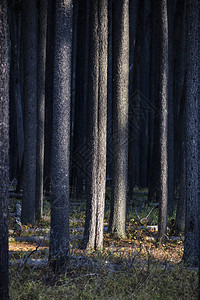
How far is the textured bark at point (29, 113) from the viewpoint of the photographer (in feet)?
33.8

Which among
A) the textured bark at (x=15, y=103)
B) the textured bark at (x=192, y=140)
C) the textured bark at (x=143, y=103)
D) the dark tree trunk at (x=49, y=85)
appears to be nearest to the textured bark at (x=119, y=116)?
the textured bark at (x=192, y=140)

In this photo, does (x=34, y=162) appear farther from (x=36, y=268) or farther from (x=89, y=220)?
(x=36, y=268)

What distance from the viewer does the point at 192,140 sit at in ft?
24.8

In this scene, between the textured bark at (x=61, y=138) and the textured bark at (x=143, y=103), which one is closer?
the textured bark at (x=61, y=138)

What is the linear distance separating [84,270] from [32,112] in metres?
5.37

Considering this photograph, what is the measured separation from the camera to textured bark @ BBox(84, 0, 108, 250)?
8047 millimetres

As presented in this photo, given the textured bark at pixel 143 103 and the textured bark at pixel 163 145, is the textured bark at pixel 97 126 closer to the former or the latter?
the textured bark at pixel 163 145

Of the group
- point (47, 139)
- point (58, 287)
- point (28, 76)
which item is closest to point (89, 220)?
point (58, 287)

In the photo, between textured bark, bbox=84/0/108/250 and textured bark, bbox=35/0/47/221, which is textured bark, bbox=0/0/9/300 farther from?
textured bark, bbox=35/0/47/221

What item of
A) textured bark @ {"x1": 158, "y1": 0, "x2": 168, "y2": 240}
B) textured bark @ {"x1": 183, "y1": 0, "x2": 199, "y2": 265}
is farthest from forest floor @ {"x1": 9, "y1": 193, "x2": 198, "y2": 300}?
textured bark @ {"x1": 158, "y1": 0, "x2": 168, "y2": 240}

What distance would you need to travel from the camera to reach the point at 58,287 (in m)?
5.68

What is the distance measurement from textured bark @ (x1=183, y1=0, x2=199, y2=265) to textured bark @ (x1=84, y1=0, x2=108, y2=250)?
1.92m

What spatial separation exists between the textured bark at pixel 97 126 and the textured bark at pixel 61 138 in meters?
1.32

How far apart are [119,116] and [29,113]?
2.72 metres
